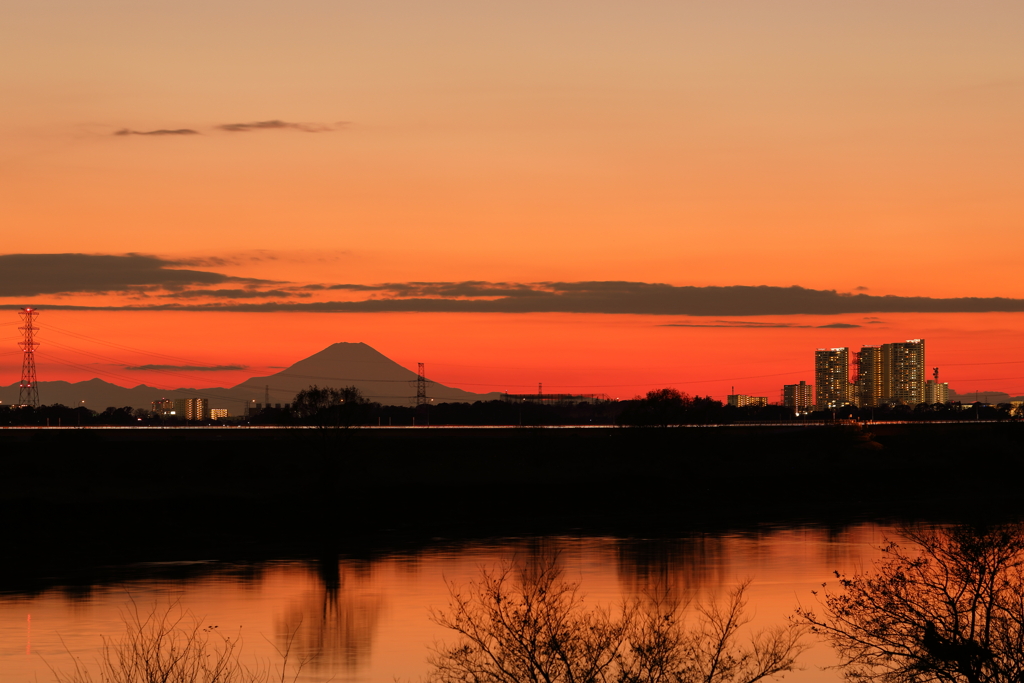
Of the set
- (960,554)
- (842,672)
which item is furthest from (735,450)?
(960,554)

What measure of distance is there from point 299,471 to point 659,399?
46790mm

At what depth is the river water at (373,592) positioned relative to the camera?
125 ft

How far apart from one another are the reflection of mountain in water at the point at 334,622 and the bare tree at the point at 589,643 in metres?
2.72

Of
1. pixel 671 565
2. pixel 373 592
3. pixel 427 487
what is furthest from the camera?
pixel 427 487

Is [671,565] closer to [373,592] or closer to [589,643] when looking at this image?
[373,592]

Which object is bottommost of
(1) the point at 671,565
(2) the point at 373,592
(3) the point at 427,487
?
(2) the point at 373,592

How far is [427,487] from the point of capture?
295 feet

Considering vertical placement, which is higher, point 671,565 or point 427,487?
point 427,487

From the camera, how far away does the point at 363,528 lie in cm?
8056

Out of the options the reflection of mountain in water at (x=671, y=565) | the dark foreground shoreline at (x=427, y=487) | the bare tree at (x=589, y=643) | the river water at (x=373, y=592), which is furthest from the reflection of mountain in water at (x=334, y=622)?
the dark foreground shoreline at (x=427, y=487)

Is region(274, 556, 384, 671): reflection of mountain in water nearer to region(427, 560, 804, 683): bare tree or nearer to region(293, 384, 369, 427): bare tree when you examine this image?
region(427, 560, 804, 683): bare tree

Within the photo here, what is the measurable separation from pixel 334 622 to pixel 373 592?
7.44 m

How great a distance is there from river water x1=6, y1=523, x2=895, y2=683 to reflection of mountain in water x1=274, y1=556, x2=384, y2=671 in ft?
0.20

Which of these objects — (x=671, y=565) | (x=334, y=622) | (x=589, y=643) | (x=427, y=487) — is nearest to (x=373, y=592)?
(x=334, y=622)
